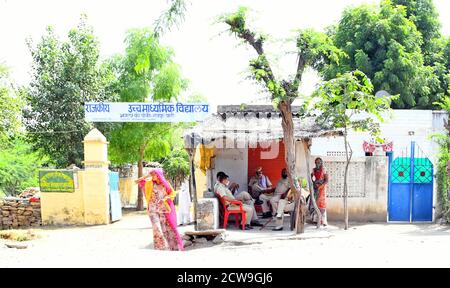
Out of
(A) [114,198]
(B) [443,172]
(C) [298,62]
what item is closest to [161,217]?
(C) [298,62]

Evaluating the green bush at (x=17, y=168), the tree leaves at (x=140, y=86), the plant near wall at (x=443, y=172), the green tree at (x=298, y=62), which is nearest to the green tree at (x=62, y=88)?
the tree leaves at (x=140, y=86)

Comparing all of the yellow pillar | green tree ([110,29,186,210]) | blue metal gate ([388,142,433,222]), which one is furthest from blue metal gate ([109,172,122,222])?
blue metal gate ([388,142,433,222])

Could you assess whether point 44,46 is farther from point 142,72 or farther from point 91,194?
point 91,194

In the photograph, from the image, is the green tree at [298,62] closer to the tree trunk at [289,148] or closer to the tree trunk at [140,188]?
the tree trunk at [289,148]

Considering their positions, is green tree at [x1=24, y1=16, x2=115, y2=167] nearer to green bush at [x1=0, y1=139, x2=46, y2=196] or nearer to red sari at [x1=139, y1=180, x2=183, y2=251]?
Result: green bush at [x1=0, y1=139, x2=46, y2=196]

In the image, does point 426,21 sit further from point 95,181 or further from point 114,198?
point 95,181

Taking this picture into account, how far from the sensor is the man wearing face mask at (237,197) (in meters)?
12.6

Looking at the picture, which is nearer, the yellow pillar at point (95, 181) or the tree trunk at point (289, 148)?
the tree trunk at point (289, 148)

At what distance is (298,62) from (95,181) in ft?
26.0

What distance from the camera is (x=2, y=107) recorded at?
14.8 meters

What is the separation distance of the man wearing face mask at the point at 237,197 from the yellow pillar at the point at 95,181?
519 centimetres

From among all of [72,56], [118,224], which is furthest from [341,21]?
[118,224]

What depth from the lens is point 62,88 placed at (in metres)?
19.2

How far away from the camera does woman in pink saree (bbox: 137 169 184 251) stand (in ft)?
36.2
